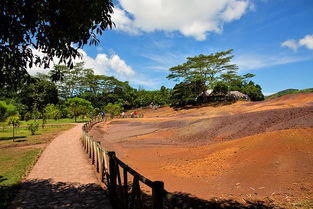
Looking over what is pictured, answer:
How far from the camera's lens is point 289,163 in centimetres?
868

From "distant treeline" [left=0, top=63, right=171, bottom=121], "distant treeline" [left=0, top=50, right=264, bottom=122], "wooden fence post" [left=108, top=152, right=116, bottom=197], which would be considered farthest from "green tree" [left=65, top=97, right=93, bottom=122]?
"wooden fence post" [left=108, top=152, right=116, bottom=197]

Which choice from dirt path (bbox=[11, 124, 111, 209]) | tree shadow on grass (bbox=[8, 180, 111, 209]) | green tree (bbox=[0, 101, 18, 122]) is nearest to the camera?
tree shadow on grass (bbox=[8, 180, 111, 209])

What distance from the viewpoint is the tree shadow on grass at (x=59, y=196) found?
235 inches

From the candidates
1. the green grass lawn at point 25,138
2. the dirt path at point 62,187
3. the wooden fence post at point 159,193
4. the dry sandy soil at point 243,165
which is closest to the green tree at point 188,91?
the green grass lawn at point 25,138

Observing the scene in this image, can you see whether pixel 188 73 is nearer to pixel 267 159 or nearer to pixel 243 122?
pixel 243 122

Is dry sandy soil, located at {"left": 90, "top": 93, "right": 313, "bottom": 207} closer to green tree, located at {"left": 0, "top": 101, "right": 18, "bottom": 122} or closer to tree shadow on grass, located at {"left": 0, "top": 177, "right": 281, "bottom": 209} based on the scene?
tree shadow on grass, located at {"left": 0, "top": 177, "right": 281, "bottom": 209}

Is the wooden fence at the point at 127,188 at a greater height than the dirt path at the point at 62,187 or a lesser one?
greater

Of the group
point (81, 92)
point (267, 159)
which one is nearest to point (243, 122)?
point (267, 159)

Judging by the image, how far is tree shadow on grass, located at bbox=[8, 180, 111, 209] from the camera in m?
5.98

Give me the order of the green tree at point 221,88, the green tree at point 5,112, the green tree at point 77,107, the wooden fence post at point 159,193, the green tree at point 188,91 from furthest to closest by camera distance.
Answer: the green tree at point 188,91
the green tree at point 221,88
the green tree at point 77,107
the green tree at point 5,112
the wooden fence post at point 159,193

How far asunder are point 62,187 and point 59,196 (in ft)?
2.80

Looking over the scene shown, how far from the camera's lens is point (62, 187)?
740 cm

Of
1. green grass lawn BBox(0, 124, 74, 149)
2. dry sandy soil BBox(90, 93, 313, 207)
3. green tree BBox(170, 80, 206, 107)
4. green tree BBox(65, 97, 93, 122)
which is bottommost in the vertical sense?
dry sandy soil BBox(90, 93, 313, 207)

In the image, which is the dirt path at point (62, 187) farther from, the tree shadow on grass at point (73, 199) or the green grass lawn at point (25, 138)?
the green grass lawn at point (25, 138)
